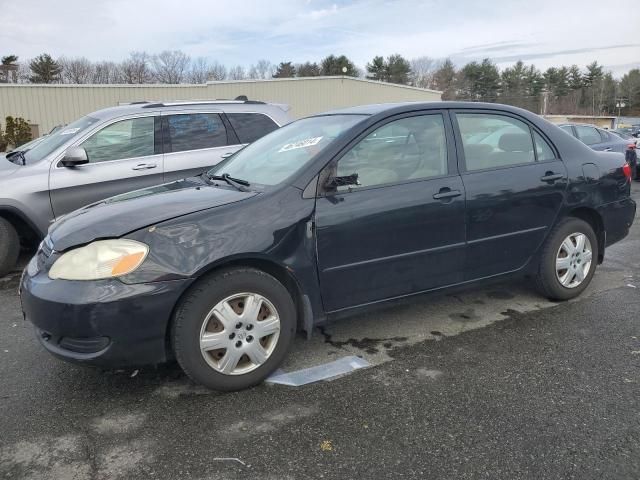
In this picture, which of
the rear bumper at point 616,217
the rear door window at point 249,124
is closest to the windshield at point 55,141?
the rear door window at point 249,124

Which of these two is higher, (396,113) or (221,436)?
(396,113)

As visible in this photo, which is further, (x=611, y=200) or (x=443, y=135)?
(x=611, y=200)

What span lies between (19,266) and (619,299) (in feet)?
20.1

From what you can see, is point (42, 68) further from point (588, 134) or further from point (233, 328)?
point (233, 328)

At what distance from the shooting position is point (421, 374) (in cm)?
325

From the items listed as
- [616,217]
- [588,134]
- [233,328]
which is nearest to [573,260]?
[616,217]

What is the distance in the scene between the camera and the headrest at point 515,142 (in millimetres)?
4094

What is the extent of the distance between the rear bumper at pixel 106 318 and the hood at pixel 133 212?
287 millimetres

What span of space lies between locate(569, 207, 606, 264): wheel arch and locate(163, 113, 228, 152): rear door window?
13.1 ft

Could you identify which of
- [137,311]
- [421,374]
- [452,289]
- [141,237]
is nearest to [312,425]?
[421,374]

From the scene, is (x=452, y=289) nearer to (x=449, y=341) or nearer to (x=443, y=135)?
(x=449, y=341)

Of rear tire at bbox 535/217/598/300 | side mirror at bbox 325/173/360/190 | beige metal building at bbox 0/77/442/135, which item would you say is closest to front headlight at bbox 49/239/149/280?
side mirror at bbox 325/173/360/190

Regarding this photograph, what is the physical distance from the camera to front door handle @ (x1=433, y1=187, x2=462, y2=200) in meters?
3.59

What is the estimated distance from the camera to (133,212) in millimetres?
3033
